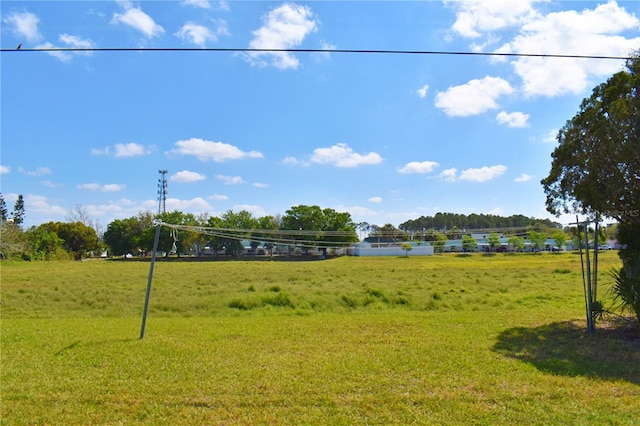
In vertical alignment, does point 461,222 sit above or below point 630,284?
above

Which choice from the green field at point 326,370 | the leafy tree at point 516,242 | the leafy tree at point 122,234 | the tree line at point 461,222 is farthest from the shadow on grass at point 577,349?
the tree line at point 461,222

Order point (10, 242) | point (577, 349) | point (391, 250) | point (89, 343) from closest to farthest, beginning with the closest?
point (577, 349) → point (89, 343) → point (10, 242) → point (391, 250)

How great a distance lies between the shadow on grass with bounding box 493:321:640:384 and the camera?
6.52 meters

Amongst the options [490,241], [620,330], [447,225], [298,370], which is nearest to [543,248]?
[490,241]

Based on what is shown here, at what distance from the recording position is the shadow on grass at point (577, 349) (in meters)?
6.52

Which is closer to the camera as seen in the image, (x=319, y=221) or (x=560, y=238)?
(x=560, y=238)

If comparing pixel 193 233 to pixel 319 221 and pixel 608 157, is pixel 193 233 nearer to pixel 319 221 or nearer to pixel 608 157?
pixel 319 221

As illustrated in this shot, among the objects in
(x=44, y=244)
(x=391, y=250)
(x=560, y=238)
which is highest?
(x=44, y=244)

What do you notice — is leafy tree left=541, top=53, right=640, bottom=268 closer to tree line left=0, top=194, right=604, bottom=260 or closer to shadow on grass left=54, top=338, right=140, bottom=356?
shadow on grass left=54, top=338, right=140, bottom=356

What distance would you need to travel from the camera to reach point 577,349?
25.7 ft

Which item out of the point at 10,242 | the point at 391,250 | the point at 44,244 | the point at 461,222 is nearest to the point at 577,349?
the point at 10,242

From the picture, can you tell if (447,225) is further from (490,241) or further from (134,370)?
(134,370)

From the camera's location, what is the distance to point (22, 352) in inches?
311

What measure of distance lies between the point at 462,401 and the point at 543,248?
95.6 metres
